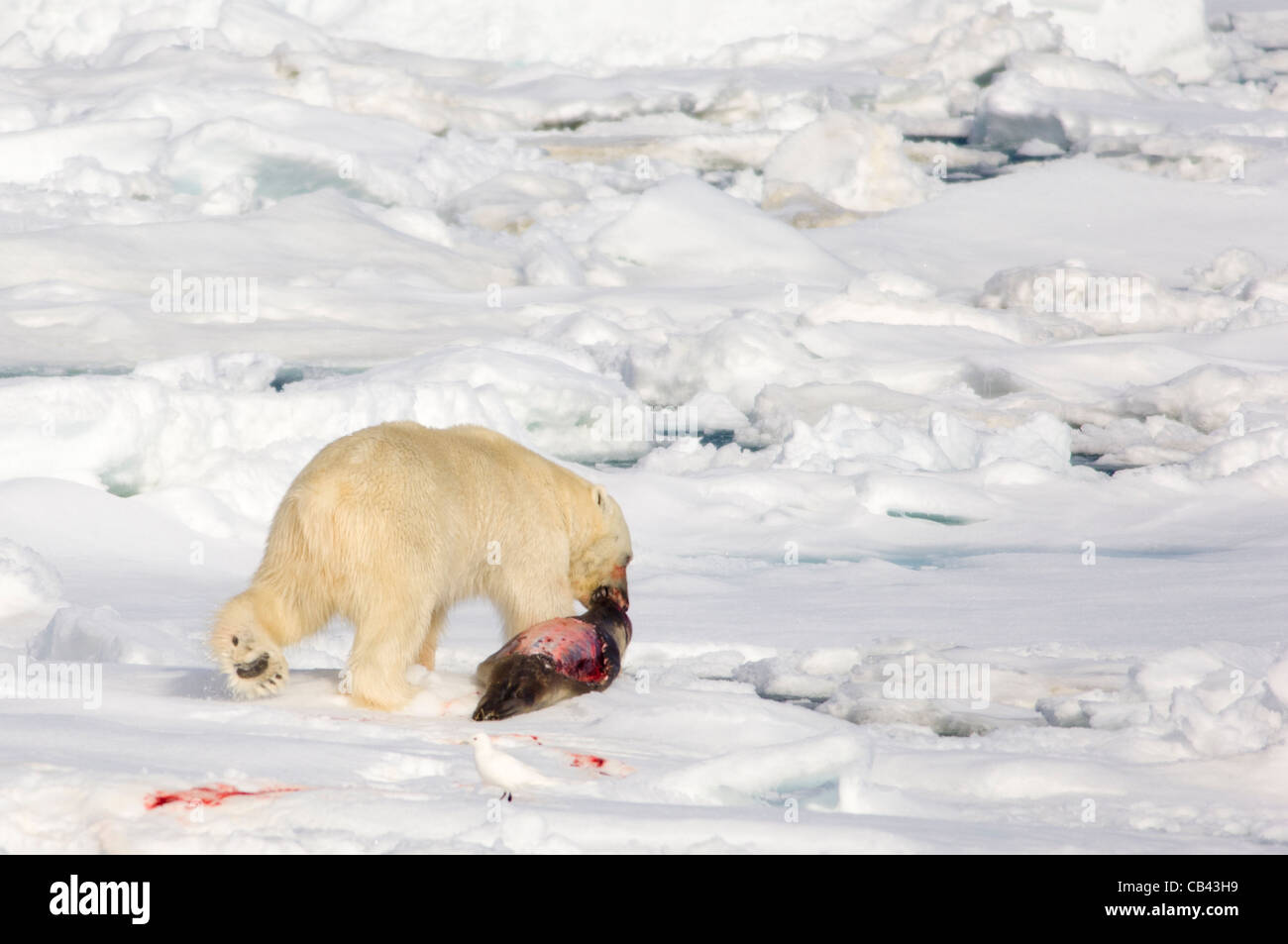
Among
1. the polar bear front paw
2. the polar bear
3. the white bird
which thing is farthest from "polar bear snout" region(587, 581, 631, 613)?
the white bird

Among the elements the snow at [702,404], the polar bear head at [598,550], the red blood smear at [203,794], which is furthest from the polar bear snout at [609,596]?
the red blood smear at [203,794]

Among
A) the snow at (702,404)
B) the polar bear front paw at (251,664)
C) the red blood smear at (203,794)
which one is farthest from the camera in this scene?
the polar bear front paw at (251,664)

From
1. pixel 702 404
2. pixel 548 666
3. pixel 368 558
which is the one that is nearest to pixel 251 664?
pixel 368 558

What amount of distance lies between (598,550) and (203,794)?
6.84 ft

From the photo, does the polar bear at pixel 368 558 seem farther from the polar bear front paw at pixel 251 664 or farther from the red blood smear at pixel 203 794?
the red blood smear at pixel 203 794

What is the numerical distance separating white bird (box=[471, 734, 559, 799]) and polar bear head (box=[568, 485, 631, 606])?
5.26ft

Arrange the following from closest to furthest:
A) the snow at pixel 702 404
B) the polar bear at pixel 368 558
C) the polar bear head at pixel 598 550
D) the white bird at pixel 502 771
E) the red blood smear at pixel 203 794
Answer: the red blood smear at pixel 203 794 → the white bird at pixel 502 771 → the snow at pixel 702 404 → the polar bear at pixel 368 558 → the polar bear head at pixel 598 550

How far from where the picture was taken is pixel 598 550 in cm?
435

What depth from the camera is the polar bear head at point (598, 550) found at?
4.29m

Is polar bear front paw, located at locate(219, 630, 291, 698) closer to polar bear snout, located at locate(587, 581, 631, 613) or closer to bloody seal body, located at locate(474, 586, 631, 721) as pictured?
bloody seal body, located at locate(474, 586, 631, 721)

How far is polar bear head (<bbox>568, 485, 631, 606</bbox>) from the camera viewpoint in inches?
169

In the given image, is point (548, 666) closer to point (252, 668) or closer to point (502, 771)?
point (252, 668)

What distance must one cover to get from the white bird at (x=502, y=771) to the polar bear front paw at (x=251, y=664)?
74 centimetres
